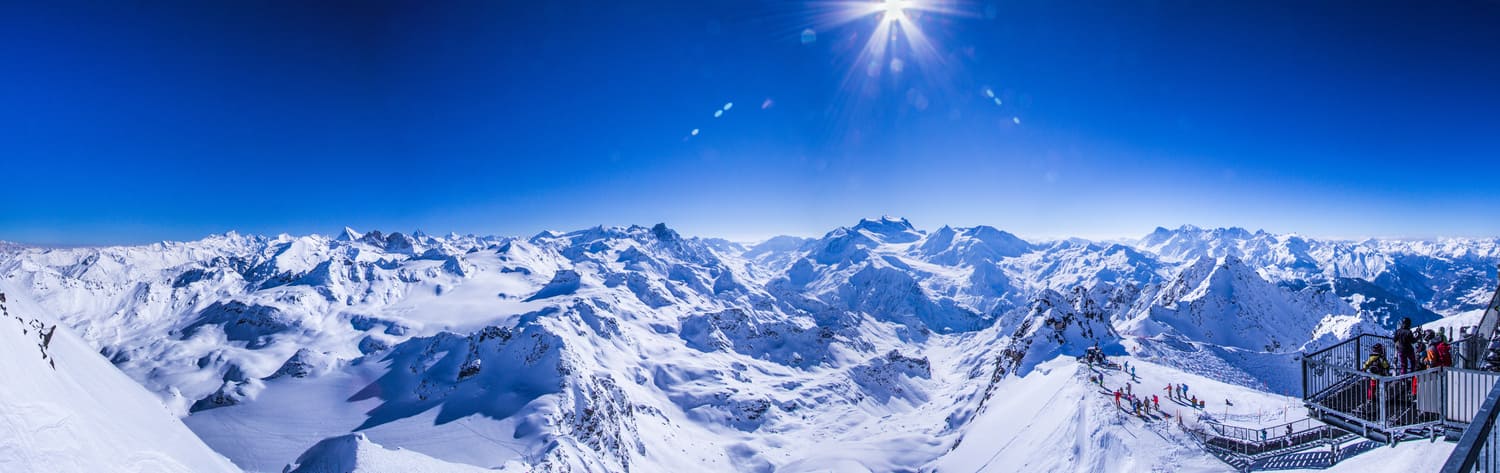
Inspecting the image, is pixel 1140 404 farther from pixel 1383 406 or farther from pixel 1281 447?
pixel 1383 406

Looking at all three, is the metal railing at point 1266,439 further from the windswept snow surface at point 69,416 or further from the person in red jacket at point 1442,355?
the windswept snow surface at point 69,416

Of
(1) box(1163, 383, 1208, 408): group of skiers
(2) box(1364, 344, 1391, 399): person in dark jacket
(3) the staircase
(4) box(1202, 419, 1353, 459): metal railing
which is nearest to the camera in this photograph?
(2) box(1364, 344, 1391, 399): person in dark jacket

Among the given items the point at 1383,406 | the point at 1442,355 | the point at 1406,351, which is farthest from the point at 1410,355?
the point at 1383,406

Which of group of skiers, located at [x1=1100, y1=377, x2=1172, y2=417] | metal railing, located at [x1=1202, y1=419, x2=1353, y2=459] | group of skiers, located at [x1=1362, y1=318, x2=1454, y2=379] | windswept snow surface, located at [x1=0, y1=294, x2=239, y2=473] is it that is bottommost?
group of skiers, located at [x1=1100, y1=377, x2=1172, y2=417]

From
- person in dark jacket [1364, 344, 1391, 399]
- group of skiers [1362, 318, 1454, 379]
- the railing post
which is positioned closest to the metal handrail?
group of skiers [1362, 318, 1454, 379]

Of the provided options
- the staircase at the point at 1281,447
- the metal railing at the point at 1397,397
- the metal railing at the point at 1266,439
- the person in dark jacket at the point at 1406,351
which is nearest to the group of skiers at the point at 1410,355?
the person in dark jacket at the point at 1406,351

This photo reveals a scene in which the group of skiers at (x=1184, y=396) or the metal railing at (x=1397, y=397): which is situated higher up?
the metal railing at (x=1397, y=397)

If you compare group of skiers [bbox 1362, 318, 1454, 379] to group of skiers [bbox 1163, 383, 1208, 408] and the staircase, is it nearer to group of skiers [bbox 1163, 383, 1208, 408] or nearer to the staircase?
the staircase

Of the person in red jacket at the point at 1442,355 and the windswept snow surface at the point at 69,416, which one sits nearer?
the windswept snow surface at the point at 69,416
